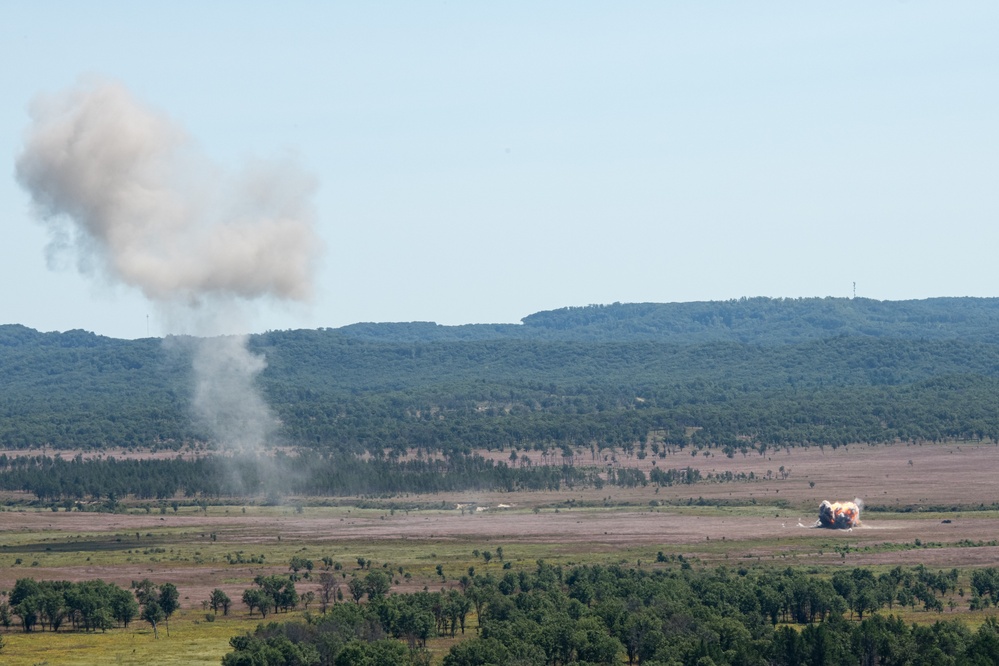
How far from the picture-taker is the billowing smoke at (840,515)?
166 metres

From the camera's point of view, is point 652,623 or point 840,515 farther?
point 840,515

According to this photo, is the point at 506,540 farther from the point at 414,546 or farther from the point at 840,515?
the point at 840,515

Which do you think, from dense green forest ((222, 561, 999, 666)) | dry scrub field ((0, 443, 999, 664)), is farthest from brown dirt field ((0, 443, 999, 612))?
dense green forest ((222, 561, 999, 666))

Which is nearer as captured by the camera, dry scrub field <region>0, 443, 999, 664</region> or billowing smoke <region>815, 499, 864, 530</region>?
dry scrub field <region>0, 443, 999, 664</region>

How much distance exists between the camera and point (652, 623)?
92812mm

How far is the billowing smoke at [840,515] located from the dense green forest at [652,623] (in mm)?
39123

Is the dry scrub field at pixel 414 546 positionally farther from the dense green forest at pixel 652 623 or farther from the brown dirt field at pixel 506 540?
the dense green forest at pixel 652 623

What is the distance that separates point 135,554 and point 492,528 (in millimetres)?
41681

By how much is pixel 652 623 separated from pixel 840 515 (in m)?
77.1

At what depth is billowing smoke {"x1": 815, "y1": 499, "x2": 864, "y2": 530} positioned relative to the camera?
16562 centimetres

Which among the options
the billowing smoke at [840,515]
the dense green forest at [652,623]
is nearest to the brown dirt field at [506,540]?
the billowing smoke at [840,515]

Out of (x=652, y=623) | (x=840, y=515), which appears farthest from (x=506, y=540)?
(x=652, y=623)

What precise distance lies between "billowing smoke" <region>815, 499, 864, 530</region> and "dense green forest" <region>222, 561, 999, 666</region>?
128ft

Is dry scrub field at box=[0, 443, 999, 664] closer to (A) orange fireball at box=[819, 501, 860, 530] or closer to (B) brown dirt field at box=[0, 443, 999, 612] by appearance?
(B) brown dirt field at box=[0, 443, 999, 612]
